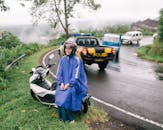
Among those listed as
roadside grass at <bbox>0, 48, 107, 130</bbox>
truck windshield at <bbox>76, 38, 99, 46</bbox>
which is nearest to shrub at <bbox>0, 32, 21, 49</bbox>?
truck windshield at <bbox>76, 38, 99, 46</bbox>

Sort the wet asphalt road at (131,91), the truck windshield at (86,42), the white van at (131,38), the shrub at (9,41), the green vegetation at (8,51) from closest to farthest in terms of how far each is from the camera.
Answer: the wet asphalt road at (131,91) < the green vegetation at (8,51) < the truck windshield at (86,42) < the shrub at (9,41) < the white van at (131,38)

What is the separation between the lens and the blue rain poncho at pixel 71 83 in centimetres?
712

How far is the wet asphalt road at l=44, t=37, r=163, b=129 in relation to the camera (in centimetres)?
897

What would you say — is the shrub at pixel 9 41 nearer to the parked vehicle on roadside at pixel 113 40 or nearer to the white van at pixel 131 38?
the parked vehicle on roadside at pixel 113 40

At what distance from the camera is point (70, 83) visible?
7.14m

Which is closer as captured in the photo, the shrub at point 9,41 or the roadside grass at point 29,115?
the roadside grass at point 29,115

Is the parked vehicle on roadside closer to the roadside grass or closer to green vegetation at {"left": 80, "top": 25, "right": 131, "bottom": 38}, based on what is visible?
the roadside grass

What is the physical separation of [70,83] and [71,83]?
0.10 ft

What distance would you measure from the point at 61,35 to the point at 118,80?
2711 centimetres

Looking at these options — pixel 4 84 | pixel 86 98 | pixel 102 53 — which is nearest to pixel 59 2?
pixel 102 53

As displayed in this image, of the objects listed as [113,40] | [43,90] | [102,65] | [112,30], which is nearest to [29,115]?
[43,90]

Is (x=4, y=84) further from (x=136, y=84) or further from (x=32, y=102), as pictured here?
(x=136, y=84)

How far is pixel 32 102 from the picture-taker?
8.94m

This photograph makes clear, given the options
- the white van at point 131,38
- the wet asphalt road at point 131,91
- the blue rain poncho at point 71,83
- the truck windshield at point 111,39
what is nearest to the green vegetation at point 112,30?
the white van at point 131,38
